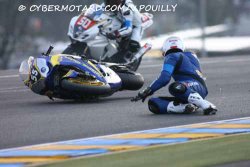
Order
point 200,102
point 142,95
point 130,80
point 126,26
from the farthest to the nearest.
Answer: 1. point 126,26
2. point 130,80
3. point 200,102
4. point 142,95

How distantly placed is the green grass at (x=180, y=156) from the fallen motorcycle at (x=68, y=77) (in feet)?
13.2

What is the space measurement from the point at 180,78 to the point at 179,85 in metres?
0.32

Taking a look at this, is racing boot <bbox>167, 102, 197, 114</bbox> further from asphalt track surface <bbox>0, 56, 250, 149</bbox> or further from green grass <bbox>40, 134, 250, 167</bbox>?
green grass <bbox>40, 134, 250, 167</bbox>

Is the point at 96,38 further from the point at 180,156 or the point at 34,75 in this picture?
the point at 180,156

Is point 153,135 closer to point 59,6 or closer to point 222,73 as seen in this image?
point 222,73

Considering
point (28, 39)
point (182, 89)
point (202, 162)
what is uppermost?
point (28, 39)

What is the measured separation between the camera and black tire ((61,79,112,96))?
13.9 meters

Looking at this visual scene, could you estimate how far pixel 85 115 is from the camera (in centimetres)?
1279

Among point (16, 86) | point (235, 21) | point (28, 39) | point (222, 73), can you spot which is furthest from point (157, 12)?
point (16, 86)

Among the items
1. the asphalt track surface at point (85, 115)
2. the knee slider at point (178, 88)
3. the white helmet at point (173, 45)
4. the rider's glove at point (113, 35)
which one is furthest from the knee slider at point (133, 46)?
the knee slider at point (178, 88)

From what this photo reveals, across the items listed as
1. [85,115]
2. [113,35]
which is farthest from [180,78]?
[113,35]

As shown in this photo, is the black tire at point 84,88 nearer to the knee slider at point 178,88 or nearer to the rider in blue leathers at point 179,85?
the rider in blue leathers at point 179,85

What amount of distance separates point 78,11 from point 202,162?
62.3 feet

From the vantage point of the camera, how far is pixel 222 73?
20.0 meters
